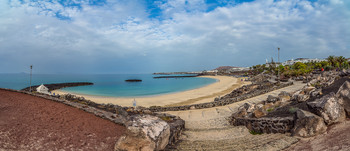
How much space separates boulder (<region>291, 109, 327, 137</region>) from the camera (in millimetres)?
5449

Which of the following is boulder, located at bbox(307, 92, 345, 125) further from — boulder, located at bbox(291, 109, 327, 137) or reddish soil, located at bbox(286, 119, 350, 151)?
boulder, located at bbox(291, 109, 327, 137)

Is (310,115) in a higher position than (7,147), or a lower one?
higher

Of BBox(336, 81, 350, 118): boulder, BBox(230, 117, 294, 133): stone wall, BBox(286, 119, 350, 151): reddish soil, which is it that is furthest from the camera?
BBox(230, 117, 294, 133): stone wall

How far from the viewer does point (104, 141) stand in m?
6.57

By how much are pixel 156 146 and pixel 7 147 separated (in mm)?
4708

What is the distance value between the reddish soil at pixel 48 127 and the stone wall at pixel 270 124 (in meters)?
6.05

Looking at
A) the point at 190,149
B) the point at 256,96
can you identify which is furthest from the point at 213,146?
the point at 256,96

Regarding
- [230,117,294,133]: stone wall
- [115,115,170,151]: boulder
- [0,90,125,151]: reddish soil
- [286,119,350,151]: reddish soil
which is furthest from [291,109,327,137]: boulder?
[0,90,125,151]: reddish soil

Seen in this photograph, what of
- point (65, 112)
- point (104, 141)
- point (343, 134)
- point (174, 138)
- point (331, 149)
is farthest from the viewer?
point (65, 112)

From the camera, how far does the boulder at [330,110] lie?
5.69 meters

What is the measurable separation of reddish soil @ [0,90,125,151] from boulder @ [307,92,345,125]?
7692 millimetres

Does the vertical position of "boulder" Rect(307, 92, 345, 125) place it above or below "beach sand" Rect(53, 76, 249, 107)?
above

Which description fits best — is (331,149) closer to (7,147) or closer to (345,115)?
(345,115)

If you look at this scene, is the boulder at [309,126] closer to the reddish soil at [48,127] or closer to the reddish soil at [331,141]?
the reddish soil at [331,141]
